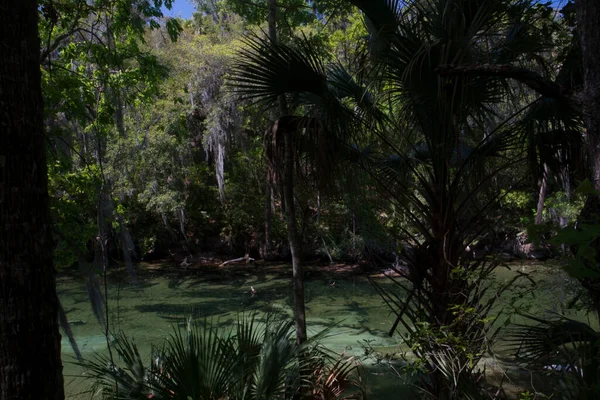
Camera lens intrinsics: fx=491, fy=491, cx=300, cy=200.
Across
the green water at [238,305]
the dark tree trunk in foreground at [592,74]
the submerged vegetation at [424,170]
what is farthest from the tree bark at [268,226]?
the dark tree trunk in foreground at [592,74]

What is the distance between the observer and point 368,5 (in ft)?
13.7

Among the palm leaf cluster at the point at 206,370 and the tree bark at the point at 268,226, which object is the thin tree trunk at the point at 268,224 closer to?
the tree bark at the point at 268,226

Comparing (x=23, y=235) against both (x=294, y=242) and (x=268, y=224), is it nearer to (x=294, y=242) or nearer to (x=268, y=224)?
(x=294, y=242)

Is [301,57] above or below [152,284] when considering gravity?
above

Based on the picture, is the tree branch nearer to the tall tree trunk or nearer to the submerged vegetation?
the submerged vegetation

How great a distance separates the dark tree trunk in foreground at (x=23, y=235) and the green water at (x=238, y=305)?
5.38 m

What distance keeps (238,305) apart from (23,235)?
11.8 meters

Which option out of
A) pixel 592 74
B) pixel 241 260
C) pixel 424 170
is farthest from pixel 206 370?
pixel 241 260

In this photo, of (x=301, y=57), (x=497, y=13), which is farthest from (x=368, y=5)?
(x=497, y=13)

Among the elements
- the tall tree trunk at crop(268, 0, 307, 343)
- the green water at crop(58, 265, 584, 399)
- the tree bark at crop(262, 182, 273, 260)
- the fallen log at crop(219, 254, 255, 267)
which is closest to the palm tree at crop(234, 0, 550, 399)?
the tall tree trunk at crop(268, 0, 307, 343)

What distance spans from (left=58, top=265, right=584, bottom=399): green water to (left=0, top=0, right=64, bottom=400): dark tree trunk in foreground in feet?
17.7

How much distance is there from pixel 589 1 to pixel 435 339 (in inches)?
90.8

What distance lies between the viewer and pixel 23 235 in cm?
212

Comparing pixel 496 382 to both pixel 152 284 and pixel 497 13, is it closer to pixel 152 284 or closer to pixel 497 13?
pixel 497 13
